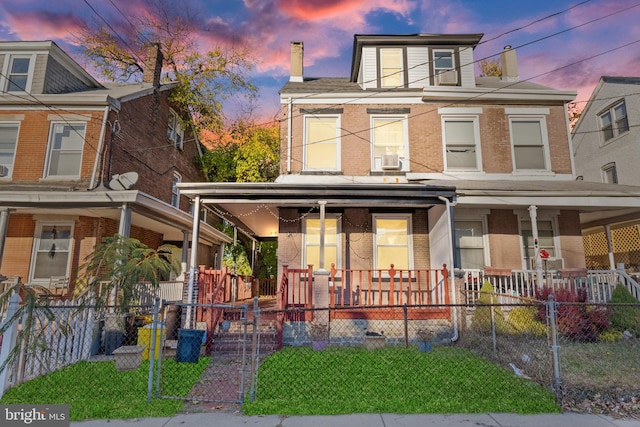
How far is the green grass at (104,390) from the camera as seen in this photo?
14.6 ft

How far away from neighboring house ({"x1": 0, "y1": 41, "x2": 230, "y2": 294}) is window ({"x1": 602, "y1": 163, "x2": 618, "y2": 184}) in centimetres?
1961

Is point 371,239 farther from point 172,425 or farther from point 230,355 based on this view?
point 172,425

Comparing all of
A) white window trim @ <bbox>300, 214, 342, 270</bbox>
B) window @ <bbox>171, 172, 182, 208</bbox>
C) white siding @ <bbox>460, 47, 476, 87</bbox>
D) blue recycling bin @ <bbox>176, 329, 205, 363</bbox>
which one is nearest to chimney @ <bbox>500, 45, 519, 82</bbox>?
white siding @ <bbox>460, 47, 476, 87</bbox>

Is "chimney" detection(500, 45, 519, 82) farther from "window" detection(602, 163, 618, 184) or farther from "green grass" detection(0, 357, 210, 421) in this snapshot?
"green grass" detection(0, 357, 210, 421)

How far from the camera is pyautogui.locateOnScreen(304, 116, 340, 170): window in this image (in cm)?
1173

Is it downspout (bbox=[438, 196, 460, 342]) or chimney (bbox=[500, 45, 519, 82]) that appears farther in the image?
chimney (bbox=[500, 45, 519, 82])

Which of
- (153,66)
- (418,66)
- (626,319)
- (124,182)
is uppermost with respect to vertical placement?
(153,66)

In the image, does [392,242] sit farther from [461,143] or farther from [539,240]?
[539,240]

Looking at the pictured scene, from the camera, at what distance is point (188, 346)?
677 cm

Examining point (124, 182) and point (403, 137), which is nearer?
point (124, 182)

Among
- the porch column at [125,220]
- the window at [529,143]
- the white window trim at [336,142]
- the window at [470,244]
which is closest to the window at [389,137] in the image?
the white window trim at [336,142]

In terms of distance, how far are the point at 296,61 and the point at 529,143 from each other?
9056 mm

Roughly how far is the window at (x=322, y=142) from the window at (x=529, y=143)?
19.9ft

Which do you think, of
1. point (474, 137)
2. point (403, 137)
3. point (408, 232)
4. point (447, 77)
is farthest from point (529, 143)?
point (408, 232)
